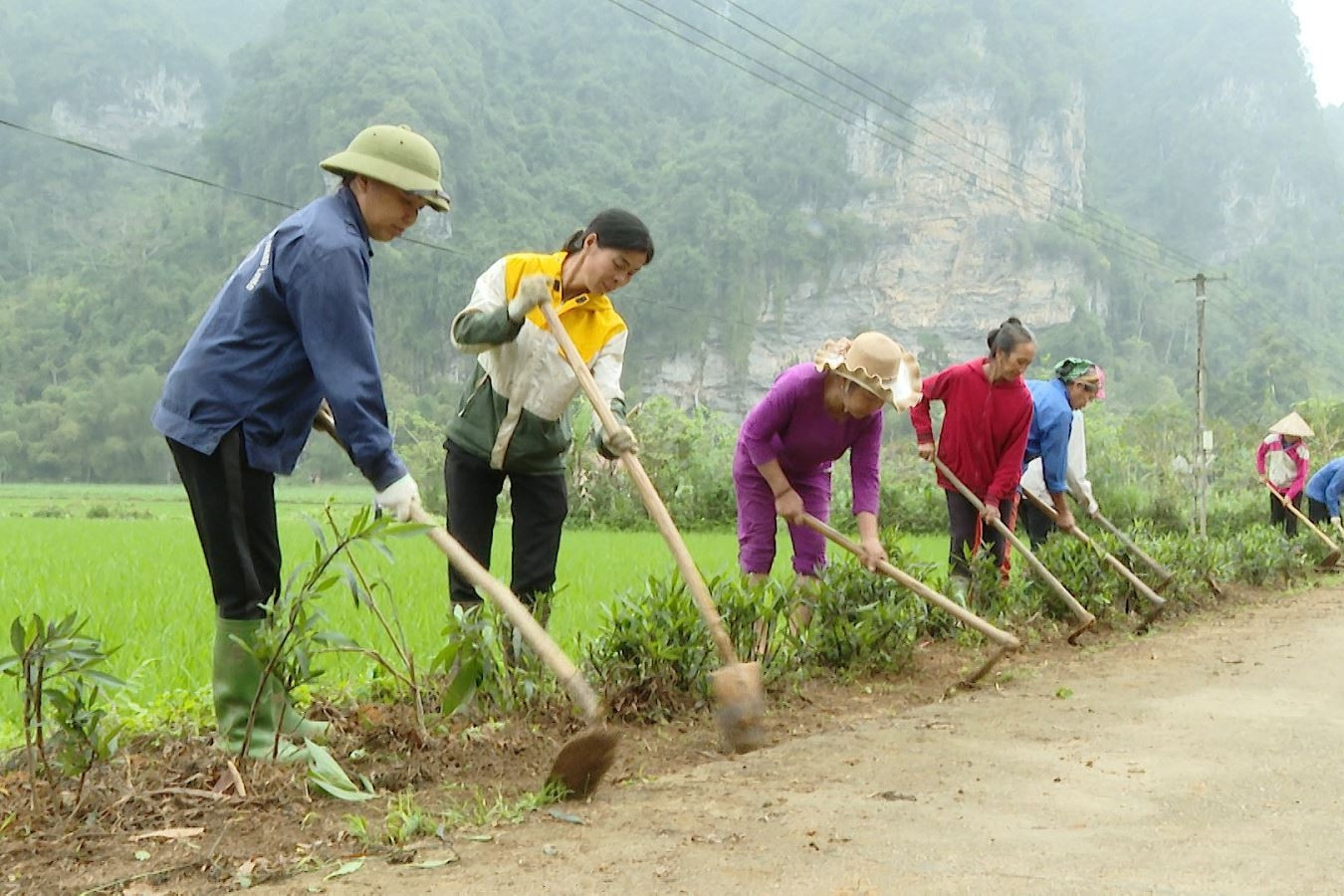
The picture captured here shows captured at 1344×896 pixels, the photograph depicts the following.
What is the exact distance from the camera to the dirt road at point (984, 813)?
255 cm

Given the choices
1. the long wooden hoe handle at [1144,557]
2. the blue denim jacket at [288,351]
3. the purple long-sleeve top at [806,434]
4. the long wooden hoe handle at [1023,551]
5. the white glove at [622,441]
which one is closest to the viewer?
the blue denim jacket at [288,351]

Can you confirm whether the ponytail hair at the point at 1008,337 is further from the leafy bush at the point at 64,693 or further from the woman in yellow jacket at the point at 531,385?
the leafy bush at the point at 64,693

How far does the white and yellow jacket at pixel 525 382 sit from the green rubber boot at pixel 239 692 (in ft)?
3.19

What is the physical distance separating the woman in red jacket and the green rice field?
3.96 ft

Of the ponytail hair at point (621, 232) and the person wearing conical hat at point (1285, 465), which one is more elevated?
the ponytail hair at point (621, 232)

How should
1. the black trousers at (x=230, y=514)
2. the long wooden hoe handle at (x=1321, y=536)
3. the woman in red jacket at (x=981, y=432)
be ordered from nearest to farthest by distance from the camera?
the black trousers at (x=230, y=514) → the woman in red jacket at (x=981, y=432) → the long wooden hoe handle at (x=1321, y=536)

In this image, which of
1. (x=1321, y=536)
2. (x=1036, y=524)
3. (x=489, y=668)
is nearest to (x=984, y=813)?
(x=489, y=668)

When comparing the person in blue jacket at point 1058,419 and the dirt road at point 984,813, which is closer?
the dirt road at point 984,813

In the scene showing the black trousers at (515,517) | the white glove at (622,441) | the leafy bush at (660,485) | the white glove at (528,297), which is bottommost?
the leafy bush at (660,485)

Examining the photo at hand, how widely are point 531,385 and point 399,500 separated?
855 mm

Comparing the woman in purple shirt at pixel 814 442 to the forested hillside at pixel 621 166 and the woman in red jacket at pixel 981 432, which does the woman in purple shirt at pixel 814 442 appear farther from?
the forested hillside at pixel 621 166

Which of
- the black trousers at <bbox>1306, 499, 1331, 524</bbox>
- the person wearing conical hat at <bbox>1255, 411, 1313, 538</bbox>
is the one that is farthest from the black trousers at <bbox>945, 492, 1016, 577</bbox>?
the black trousers at <bbox>1306, 499, 1331, 524</bbox>

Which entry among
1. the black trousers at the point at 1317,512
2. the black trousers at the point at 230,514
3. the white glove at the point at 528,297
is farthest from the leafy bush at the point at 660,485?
the black trousers at the point at 230,514

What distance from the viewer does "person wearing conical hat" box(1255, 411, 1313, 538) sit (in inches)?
455
